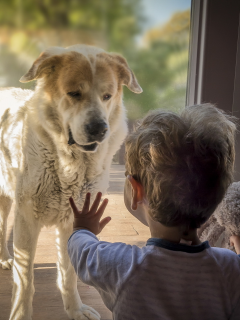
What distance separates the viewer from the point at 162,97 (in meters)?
1.29

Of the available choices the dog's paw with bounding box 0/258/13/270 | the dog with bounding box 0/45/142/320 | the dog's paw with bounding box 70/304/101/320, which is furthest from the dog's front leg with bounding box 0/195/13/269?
the dog's paw with bounding box 70/304/101/320

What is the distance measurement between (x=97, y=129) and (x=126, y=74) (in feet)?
1.03

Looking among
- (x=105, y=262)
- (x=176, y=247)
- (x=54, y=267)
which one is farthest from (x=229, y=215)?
(x=54, y=267)

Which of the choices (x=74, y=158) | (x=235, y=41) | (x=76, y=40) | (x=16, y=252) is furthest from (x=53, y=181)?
(x=235, y=41)

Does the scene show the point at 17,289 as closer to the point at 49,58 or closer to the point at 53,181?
the point at 53,181

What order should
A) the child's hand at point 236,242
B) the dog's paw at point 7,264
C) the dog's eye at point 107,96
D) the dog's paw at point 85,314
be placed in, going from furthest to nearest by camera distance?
1. the dog's paw at point 7,264
2. the dog's paw at point 85,314
3. the dog's eye at point 107,96
4. the child's hand at point 236,242

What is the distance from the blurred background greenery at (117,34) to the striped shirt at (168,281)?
687 mm

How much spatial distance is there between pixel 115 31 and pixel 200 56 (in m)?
0.35

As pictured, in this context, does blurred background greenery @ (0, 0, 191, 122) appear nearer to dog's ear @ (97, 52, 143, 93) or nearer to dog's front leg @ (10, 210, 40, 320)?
dog's ear @ (97, 52, 143, 93)

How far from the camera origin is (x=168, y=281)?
0.63m

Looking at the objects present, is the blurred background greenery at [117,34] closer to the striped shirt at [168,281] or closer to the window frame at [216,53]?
the window frame at [216,53]

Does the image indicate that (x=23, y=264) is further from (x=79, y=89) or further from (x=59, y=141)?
(x=79, y=89)

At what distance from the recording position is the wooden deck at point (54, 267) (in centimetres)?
127

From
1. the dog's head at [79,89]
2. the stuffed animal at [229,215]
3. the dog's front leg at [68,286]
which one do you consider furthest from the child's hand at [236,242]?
the dog's front leg at [68,286]
